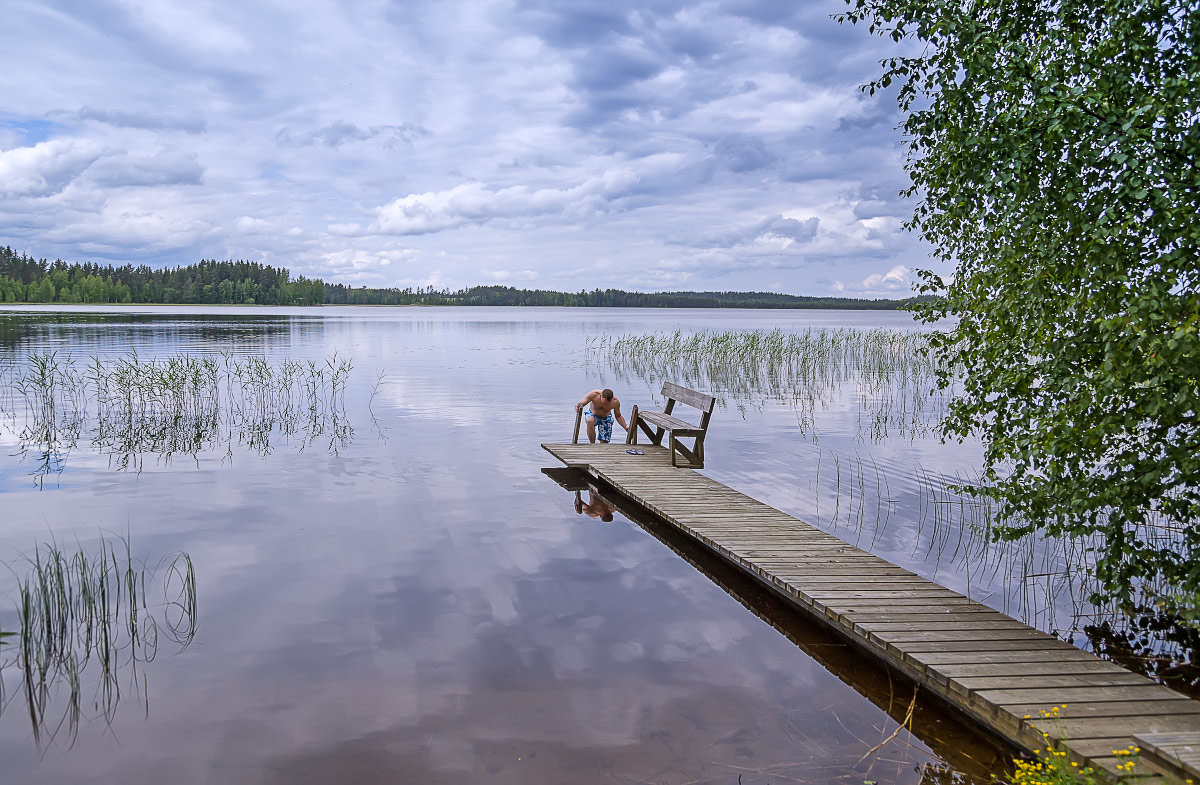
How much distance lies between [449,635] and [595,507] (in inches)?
179

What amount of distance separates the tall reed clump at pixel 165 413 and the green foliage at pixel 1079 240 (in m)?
11.5

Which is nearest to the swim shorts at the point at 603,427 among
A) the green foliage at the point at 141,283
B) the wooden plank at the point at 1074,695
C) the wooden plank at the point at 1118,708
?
the wooden plank at the point at 1074,695

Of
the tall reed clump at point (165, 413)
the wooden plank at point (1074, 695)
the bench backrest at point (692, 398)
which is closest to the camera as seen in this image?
the wooden plank at point (1074, 695)

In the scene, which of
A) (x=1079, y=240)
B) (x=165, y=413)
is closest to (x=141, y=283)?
(x=165, y=413)

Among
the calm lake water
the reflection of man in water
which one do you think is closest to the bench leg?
the calm lake water

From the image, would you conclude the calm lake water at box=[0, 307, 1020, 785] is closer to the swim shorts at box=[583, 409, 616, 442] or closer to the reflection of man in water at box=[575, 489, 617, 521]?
the reflection of man in water at box=[575, 489, 617, 521]

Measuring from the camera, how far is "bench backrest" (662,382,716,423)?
1191 centimetres

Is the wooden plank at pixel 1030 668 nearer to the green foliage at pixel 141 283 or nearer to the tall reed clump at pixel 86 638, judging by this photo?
the tall reed clump at pixel 86 638

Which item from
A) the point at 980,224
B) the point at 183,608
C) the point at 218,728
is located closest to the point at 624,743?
the point at 218,728

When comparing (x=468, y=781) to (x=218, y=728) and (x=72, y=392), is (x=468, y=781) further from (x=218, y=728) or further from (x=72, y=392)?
(x=72, y=392)

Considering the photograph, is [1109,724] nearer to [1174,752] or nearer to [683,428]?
[1174,752]

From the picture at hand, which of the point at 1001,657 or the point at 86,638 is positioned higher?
the point at 1001,657

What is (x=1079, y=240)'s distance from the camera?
550 cm

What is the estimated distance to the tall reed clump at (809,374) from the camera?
62.6 feet
